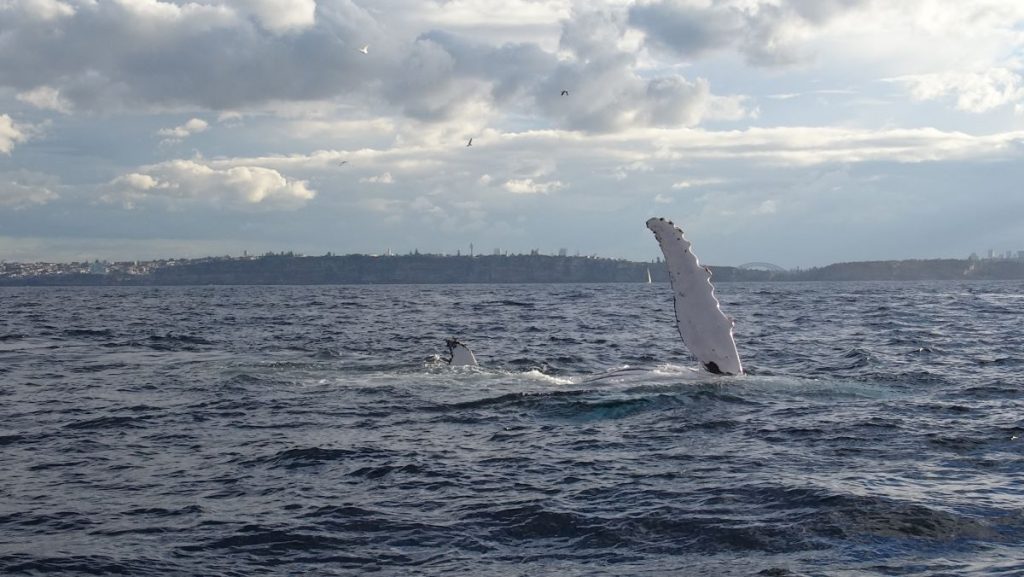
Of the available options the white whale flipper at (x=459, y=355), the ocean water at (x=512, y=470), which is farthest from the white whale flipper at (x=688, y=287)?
the white whale flipper at (x=459, y=355)

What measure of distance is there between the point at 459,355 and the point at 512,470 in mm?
9504

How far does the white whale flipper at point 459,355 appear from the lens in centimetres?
2086

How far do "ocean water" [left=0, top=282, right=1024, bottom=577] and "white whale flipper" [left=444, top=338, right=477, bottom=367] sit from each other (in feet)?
1.29

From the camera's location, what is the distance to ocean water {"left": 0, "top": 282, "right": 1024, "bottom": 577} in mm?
8477

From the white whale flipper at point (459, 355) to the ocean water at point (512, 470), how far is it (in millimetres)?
393

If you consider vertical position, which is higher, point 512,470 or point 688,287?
point 688,287

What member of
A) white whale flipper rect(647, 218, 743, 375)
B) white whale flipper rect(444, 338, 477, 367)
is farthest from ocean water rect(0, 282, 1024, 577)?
white whale flipper rect(647, 218, 743, 375)

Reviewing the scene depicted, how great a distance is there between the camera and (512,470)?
11578 millimetres

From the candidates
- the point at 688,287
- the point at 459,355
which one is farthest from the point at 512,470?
the point at 459,355

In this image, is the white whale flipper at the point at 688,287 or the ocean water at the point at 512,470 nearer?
the ocean water at the point at 512,470

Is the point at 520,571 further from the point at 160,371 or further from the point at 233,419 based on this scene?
the point at 160,371

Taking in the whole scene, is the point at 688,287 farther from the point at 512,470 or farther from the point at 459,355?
the point at 459,355

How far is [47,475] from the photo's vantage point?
39.3 ft

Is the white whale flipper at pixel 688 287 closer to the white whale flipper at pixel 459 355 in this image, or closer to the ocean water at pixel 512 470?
the ocean water at pixel 512 470
